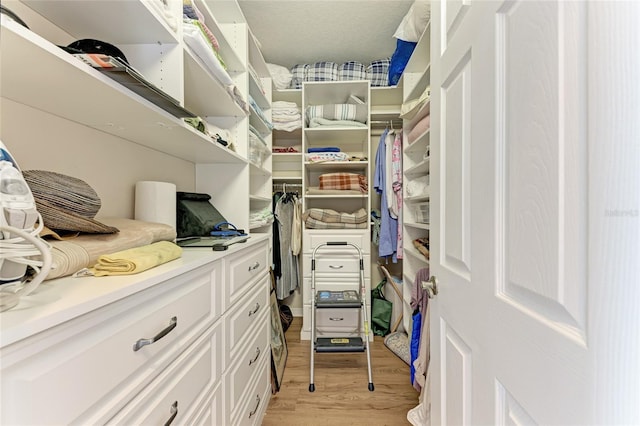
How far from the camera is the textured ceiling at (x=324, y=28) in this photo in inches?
68.7

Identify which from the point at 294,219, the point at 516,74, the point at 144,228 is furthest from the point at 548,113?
the point at 294,219

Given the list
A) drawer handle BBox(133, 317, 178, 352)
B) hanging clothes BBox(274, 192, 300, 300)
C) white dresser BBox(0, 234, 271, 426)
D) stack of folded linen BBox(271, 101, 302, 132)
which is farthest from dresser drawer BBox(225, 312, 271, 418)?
stack of folded linen BBox(271, 101, 302, 132)

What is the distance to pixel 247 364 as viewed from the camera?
118cm

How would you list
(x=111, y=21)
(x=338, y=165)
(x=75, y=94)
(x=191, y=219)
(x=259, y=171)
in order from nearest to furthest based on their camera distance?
(x=75, y=94)
(x=111, y=21)
(x=191, y=219)
(x=259, y=171)
(x=338, y=165)

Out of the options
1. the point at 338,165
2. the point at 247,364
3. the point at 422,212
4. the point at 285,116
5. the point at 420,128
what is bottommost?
the point at 247,364

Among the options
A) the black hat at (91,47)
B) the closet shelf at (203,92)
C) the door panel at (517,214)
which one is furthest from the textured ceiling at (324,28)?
the black hat at (91,47)

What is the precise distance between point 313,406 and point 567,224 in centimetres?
165

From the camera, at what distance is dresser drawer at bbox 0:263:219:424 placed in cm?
34

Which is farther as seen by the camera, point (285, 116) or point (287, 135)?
point (287, 135)

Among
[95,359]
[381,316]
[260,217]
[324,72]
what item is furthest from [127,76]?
[381,316]

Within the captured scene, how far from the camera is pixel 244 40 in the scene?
158 cm

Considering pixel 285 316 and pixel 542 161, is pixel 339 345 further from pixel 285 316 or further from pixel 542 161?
pixel 542 161

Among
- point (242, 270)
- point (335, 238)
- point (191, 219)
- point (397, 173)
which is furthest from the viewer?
point (335, 238)

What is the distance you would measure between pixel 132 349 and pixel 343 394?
1462 millimetres
